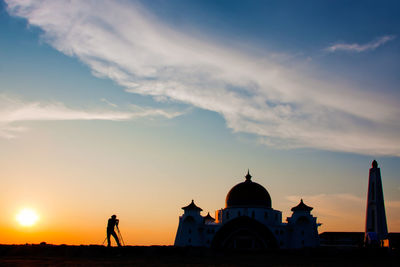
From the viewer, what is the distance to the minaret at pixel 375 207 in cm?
5362

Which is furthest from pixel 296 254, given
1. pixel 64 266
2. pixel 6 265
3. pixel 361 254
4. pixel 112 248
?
pixel 6 265

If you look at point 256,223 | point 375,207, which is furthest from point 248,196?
point 375,207

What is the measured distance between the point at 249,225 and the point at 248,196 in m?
6.80

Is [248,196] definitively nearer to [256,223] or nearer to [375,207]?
[256,223]

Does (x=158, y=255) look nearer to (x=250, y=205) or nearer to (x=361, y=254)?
(x=361, y=254)

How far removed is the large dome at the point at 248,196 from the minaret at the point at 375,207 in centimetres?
1727

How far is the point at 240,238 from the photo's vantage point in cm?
6088

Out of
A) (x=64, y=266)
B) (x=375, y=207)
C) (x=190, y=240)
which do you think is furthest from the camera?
(x=190, y=240)

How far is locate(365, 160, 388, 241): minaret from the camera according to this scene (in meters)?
53.6

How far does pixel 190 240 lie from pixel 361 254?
45.2m

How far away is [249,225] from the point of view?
199 ft

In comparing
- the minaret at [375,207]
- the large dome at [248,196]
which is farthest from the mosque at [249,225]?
the minaret at [375,207]

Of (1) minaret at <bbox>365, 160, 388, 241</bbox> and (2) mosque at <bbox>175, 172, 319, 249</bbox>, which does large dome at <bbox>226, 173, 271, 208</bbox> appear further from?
(1) minaret at <bbox>365, 160, 388, 241</bbox>

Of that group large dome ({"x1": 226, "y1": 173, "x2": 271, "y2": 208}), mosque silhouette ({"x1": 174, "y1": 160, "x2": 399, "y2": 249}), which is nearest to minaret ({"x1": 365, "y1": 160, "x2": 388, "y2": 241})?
mosque silhouette ({"x1": 174, "y1": 160, "x2": 399, "y2": 249})
